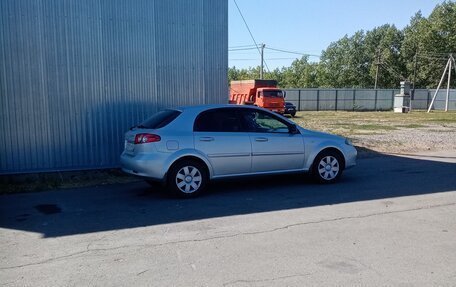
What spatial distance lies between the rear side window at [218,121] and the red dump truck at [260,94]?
82.9 ft

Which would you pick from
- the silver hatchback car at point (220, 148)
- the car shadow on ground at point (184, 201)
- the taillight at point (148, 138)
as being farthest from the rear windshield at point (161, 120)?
the car shadow on ground at point (184, 201)

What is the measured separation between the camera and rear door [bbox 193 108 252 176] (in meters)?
7.69

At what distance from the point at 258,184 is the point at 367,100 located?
4526 centimetres

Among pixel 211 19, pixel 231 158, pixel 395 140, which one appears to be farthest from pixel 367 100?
pixel 231 158

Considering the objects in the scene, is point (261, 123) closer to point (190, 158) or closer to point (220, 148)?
point (220, 148)

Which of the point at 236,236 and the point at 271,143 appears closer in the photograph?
the point at 236,236

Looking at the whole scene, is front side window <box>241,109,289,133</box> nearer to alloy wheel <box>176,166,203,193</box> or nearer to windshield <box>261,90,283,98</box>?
alloy wheel <box>176,166,203,193</box>

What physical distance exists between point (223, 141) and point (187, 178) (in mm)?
904

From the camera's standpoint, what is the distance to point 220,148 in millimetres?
7750

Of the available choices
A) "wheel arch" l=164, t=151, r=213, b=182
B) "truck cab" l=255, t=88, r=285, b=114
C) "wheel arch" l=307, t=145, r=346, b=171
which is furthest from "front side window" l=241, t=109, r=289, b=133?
"truck cab" l=255, t=88, r=285, b=114

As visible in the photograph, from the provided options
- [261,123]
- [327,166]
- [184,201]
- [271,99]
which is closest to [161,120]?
[184,201]

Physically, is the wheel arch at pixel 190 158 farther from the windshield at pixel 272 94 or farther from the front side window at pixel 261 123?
the windshield at pixel 272 94

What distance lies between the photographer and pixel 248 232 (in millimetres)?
5676

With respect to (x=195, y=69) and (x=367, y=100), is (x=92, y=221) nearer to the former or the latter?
(x=195, y=69)
